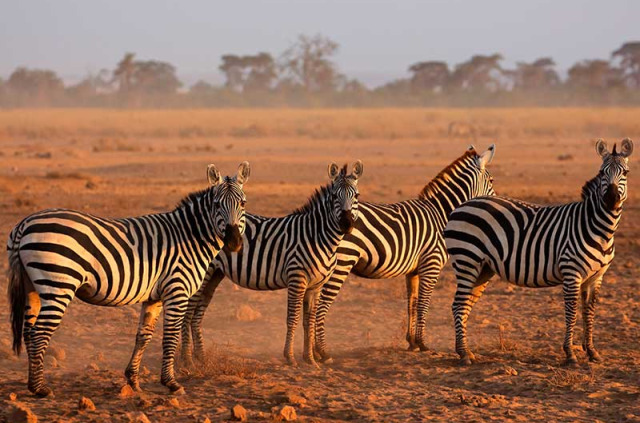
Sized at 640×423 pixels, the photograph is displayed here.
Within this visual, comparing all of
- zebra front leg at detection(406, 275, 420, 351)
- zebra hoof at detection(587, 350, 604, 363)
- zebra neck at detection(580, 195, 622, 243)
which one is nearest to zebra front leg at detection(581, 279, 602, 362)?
zebra hoof at detection(587, 350, 604, 363)

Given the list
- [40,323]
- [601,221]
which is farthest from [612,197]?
[40,323]

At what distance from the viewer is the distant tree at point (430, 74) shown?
262 ft

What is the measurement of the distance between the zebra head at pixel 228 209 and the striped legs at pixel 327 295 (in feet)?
4.48

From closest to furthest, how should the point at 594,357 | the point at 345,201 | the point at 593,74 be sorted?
the point at 345,201 < the point at 594,357 < the point at 593,74

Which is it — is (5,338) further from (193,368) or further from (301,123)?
(301,123)

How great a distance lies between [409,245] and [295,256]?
119cm

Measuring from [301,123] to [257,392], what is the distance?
128ft

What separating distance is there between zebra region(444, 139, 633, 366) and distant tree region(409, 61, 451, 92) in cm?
7219

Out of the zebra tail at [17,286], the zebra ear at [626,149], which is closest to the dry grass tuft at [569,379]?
the zebra ear at [626,149]

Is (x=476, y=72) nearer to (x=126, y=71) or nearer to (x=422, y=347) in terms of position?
(x=126, y=71)

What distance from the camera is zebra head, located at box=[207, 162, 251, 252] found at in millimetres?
6863

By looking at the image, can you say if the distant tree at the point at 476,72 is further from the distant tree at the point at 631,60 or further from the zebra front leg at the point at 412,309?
the zebra front leg at the point at 412,309

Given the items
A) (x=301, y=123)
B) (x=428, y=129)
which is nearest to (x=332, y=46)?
(x=301, y=123)

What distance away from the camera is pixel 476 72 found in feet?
262
